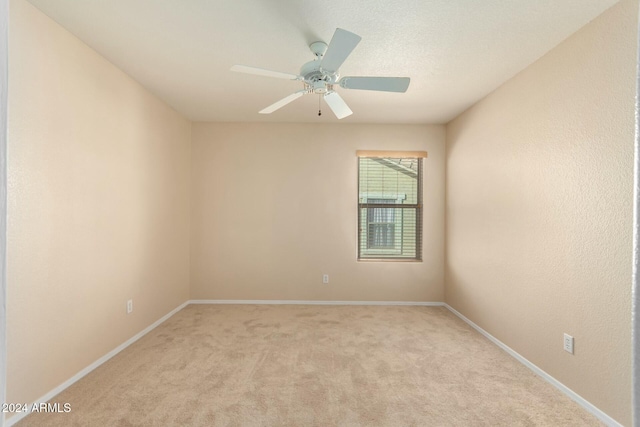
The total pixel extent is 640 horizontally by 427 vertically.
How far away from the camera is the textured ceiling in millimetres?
1856

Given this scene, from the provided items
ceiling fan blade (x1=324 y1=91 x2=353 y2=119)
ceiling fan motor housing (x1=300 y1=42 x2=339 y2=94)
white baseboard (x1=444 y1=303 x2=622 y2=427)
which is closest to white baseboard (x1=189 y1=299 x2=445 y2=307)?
white baseboard (x1=444 y1=303 x2=622 y2=427)

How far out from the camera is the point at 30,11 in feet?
6.12

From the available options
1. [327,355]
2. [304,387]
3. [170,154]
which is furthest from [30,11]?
[327,355]

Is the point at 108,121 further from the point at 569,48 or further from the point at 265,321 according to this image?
the point at 569,48

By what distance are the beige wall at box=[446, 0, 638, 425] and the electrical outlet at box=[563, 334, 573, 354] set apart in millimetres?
Result: 39

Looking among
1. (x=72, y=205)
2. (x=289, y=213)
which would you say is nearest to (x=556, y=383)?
(x=289, y=213)

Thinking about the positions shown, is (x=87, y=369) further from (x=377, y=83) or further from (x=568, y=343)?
(x=568, y=343)

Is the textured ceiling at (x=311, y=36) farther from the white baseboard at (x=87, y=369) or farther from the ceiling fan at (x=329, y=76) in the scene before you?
the white baseboard at (x=87, y=369)

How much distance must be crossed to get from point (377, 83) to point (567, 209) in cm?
154

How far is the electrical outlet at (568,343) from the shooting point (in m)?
2.10

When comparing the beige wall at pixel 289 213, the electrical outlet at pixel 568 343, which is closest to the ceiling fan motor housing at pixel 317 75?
the beige wall at pixel 289 213

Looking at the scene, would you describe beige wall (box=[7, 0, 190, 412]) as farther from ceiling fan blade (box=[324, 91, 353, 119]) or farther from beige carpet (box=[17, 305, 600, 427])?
ceiling fan blade (box=[324, 91, 353, 119])

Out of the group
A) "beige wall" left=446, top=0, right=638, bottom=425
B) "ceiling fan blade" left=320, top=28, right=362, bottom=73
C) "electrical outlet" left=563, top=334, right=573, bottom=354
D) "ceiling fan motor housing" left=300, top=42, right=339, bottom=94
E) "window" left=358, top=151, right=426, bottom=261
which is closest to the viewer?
"ceiling fan blade" left=320, top=28, right=362, bottom=73

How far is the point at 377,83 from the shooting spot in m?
2.05
